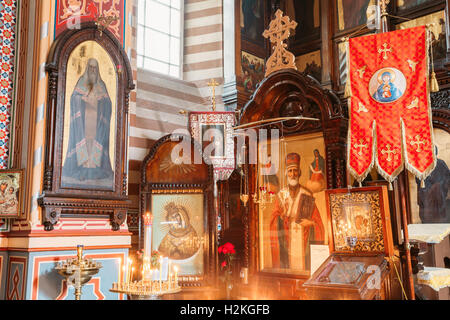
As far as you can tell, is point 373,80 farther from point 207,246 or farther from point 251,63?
point 251,63

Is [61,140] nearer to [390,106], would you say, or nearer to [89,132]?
[89,132]

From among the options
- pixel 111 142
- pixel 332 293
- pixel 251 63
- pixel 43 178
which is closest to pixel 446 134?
pixel 332 293

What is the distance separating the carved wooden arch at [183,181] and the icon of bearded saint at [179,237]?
21 centimetres

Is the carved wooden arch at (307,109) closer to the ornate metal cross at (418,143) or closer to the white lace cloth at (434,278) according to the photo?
the ornate metal cross at (418,143)

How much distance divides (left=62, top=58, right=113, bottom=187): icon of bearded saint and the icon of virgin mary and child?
11.1ft

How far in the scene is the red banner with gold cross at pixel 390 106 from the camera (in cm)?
500

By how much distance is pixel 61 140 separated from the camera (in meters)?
5.23

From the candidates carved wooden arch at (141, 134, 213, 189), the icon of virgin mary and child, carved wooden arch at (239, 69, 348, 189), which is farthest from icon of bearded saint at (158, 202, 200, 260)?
the icon of virgin mary and child

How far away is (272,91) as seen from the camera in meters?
6.67

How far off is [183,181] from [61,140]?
7.15ft

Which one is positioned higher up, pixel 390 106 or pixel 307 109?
pixel 307 109

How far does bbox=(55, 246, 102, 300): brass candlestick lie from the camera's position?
184 inches

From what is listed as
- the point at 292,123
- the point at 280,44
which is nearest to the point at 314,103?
the point at 292,123

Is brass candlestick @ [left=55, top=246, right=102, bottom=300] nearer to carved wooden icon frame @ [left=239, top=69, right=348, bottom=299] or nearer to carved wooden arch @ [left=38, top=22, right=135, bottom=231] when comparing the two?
carved wooden arch @ [left=38, top=22, right=135, bottom=231]
